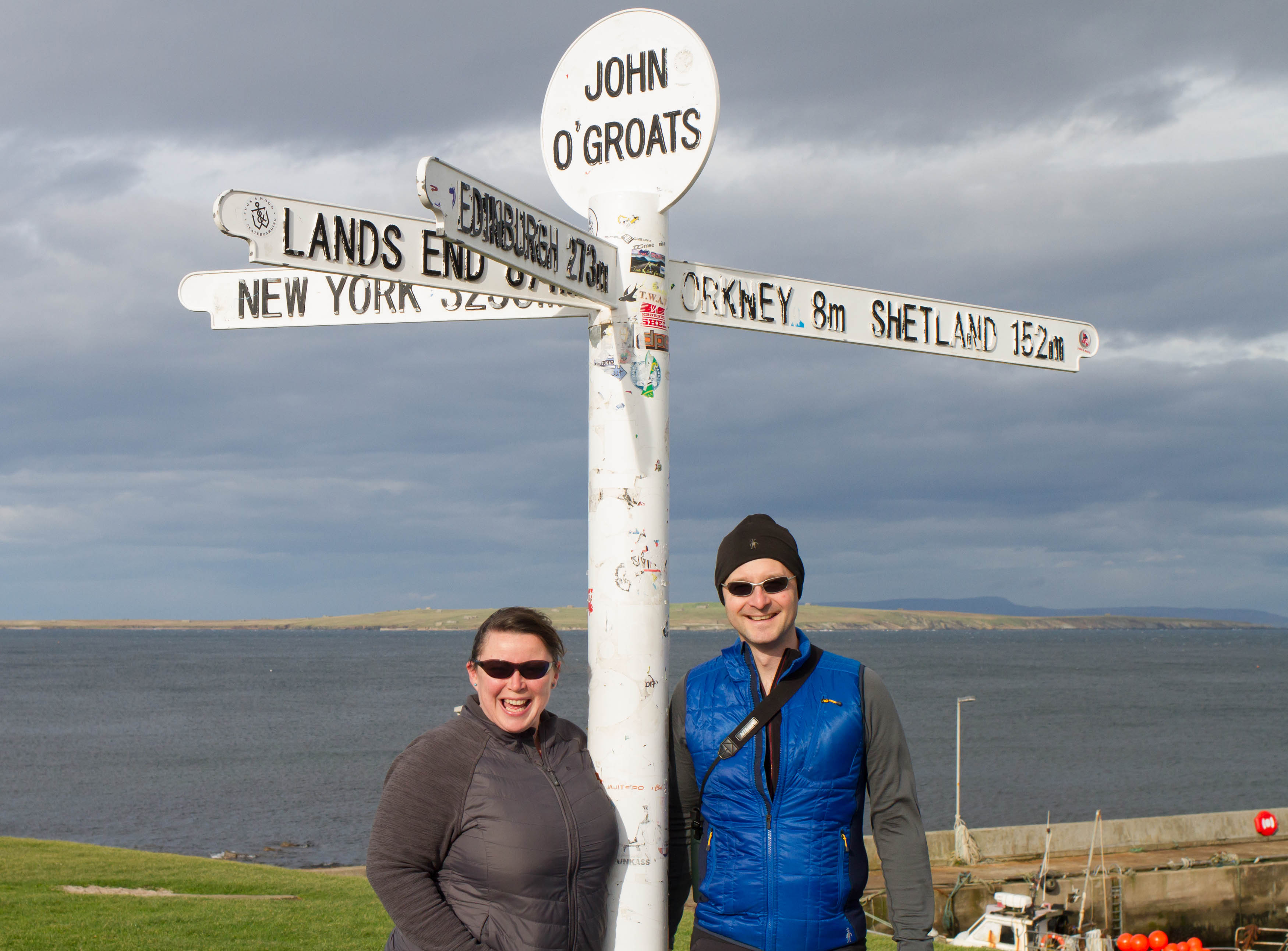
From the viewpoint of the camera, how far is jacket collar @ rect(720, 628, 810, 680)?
3.19 meters

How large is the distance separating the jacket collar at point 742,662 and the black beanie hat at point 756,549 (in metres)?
0.15

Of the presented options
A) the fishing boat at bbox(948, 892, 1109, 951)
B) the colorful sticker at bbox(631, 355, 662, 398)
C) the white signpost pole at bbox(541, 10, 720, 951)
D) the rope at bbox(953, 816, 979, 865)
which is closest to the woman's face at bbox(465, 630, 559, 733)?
the white signpost pole at bbox(541, 10, 720, 951)

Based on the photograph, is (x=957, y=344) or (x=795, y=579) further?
(x=957, y=344)

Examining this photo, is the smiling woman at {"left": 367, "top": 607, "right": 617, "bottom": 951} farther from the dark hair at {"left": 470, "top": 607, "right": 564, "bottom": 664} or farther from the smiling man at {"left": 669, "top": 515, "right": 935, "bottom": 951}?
the smiling man at {"left": 669, "top": 515, "right": 935, "bottom": 951}

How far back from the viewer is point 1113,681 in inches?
4973

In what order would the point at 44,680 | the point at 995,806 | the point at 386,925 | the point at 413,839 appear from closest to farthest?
the point at 413,839 → the point at 386,925 → the point at 995,806 → the point at 44,680

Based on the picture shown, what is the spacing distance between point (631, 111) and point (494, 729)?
74.6 inches

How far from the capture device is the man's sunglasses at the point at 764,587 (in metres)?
3.21

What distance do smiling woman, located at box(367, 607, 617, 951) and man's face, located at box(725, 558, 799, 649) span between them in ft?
2.04

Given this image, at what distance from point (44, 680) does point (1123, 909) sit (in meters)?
128

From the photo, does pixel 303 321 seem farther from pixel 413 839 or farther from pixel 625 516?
pixel 413 839

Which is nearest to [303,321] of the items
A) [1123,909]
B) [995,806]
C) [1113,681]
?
[1123,909]

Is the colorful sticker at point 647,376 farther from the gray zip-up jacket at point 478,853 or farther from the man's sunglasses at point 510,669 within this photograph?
the gray zip-up jacket at point 478,853

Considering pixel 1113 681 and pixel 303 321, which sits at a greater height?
pixel 303 321
